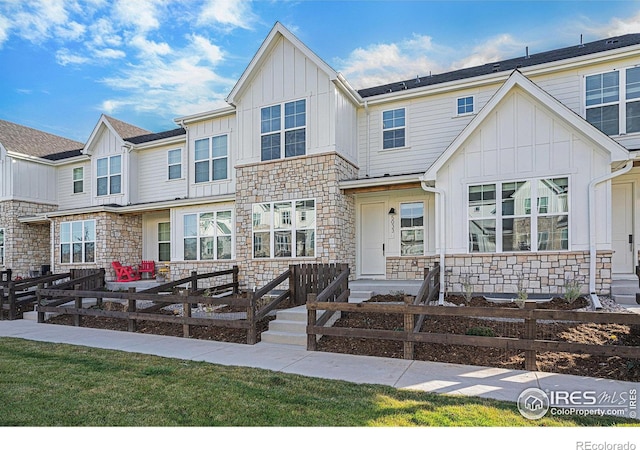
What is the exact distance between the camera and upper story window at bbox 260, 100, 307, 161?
11812mm

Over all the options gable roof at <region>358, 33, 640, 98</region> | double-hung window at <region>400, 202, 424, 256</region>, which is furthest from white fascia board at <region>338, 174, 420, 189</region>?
gable roof at <region>358, 33, 640, 98</region>

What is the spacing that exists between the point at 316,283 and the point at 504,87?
6.41m

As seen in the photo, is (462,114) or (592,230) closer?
(592,230)

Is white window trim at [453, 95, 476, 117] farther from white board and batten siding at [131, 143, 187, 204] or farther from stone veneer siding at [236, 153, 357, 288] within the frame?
white board and batten siding at [131, 143, 187, 204]

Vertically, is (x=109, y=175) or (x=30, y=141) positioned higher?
(x=30, y=141)

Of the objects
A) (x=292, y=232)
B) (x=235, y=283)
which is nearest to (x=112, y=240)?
(x=235, y=283)

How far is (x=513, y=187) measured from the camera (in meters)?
9.33

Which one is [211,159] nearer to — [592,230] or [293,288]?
[293,288]

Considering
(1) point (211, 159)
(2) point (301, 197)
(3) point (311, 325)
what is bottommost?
(3) point (311, 325)

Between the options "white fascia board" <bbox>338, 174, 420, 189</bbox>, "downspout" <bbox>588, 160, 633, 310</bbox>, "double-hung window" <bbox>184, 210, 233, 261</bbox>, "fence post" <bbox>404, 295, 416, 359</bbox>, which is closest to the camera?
"fence post" <bbox>404, 295, 416, 359</bbox>

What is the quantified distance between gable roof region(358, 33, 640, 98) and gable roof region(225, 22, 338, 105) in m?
2.48

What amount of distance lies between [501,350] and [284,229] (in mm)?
7454

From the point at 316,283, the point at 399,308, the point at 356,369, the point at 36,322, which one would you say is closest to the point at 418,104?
the point at 316,283

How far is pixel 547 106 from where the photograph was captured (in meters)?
8.83
